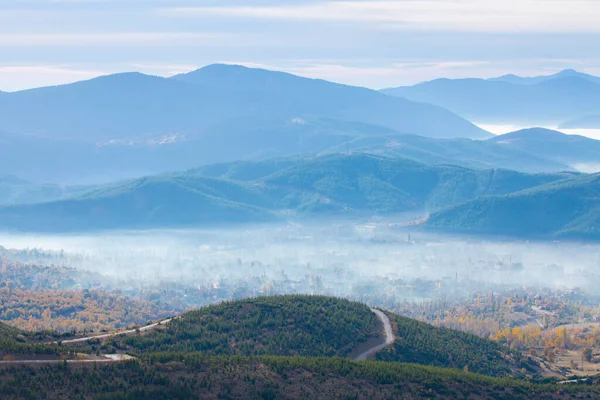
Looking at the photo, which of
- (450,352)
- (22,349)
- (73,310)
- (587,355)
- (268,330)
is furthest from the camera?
(73,310)

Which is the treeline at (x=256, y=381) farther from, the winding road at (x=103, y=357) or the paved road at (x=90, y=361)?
the winding road at (x=103, y=357)

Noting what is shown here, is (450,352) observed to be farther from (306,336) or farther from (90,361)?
(90,361)

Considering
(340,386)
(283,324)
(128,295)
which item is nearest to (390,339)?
(283,324)

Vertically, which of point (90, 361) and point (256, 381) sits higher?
point (90, 361)

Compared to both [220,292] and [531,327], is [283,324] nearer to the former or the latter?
[531,327]

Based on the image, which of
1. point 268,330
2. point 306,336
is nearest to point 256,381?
point 306,336

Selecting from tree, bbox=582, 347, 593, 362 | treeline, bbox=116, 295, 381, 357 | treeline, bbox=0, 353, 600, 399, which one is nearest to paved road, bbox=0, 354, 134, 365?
treeline, bbox=0, 353, 600, 399
